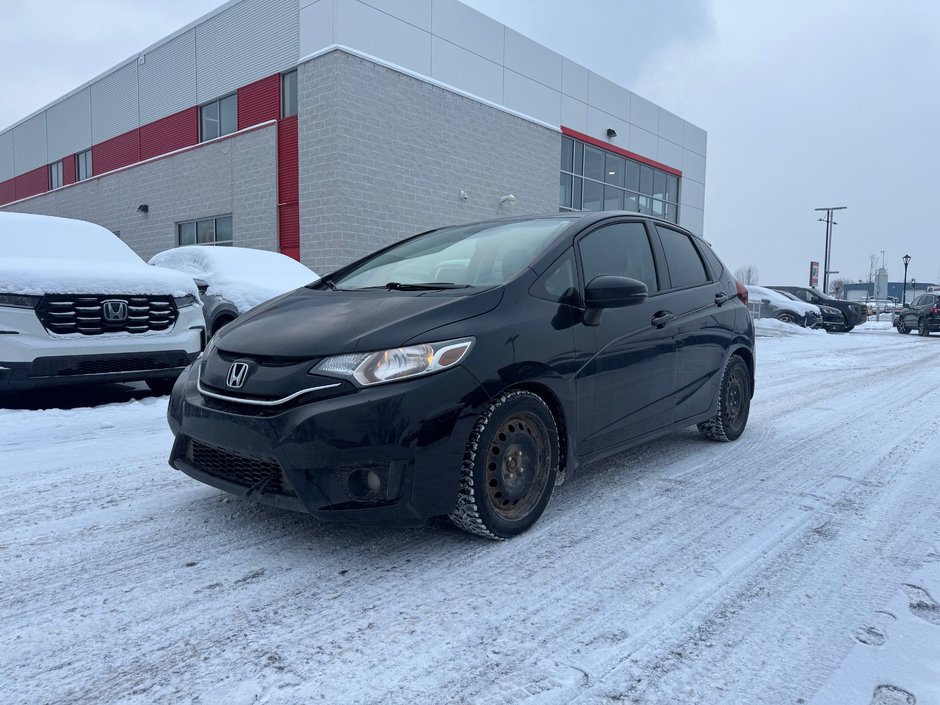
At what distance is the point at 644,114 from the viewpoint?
23656 mm

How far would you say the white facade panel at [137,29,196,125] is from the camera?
18.5 meters

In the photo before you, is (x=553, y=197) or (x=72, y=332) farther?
(x=553, y=197)

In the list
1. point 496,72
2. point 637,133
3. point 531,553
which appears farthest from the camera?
point 637,133

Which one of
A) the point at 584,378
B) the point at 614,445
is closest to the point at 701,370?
the point at 614,445

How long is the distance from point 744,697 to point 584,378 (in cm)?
160

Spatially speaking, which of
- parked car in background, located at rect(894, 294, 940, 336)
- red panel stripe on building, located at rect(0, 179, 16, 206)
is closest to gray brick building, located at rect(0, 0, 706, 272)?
red panel stripe on building, located at rect(0, 179, 16, 206)

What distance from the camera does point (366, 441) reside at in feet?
7.89

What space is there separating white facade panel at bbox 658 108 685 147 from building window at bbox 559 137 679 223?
1.38 m

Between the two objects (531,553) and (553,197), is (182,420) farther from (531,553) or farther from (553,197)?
(553,197)

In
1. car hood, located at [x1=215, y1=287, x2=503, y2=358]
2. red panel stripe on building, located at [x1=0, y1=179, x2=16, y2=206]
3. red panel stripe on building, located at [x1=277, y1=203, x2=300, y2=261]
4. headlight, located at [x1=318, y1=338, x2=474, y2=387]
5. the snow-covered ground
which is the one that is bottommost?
the snow-covered ground

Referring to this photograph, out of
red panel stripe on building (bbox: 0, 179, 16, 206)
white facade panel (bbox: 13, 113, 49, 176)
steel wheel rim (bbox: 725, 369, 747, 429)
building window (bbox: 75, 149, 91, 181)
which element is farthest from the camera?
red panel stripe on building (bbox: 0, 179, 16, 206)

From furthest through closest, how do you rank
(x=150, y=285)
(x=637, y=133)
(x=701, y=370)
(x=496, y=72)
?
(x=637, y=133) < (x=496, y=72) < (x=150, y=285) < (x=701, y=370)

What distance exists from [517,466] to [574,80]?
19.6 metres

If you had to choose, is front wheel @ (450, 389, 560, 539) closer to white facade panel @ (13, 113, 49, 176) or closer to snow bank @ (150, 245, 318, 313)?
snow bank @ (150, 245, 318, 313)
